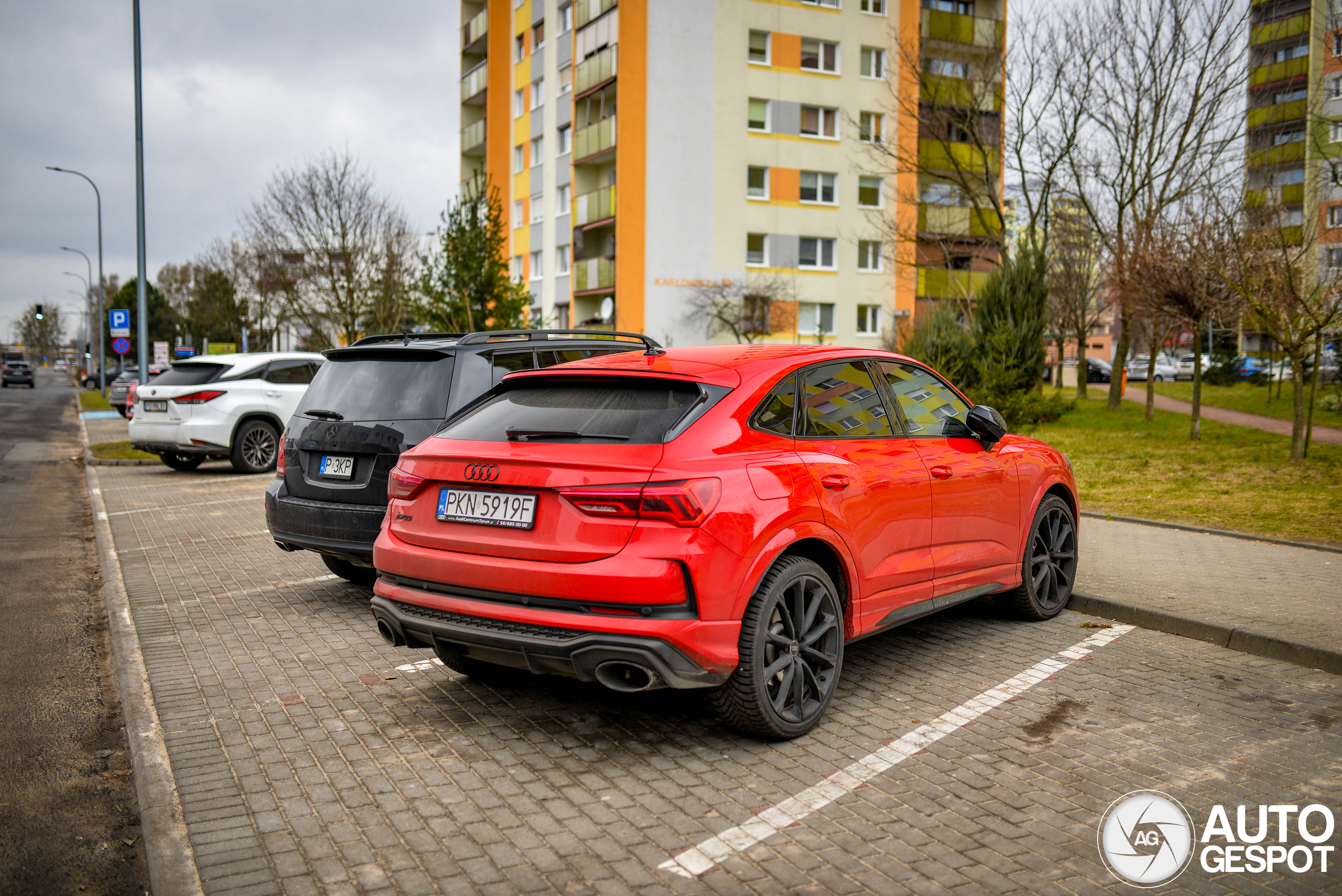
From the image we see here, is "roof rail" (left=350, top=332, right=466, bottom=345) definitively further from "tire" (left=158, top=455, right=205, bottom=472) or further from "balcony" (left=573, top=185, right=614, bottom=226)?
"balcony" (left=573, top=185, right=614, bottom=226)

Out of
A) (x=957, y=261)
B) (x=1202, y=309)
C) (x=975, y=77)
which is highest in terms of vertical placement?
(x=975, y=77)

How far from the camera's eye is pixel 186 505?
1205 cm

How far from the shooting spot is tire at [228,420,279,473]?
1520 centimetres

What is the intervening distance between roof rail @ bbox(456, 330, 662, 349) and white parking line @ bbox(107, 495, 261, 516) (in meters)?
6.45

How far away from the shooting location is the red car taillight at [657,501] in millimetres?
3768

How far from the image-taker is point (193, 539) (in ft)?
31.3

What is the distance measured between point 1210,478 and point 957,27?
3617 cm

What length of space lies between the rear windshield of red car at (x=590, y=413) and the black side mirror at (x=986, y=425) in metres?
2.07

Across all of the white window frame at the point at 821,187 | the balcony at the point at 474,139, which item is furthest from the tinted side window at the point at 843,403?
the balcony at the point at 474,139

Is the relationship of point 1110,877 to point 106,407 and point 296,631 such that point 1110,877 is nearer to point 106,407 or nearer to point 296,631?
point 296,631

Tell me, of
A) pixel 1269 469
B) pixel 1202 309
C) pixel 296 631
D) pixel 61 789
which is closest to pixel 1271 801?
pixel 61 789

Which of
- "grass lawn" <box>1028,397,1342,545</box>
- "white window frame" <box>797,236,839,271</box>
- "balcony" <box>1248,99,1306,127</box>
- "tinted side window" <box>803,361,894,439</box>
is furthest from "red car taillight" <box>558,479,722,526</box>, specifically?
"white window frame" <box>797,236,839,271</box>

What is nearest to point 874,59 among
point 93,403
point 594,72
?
point 594,72

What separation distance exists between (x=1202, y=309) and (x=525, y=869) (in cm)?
1754
